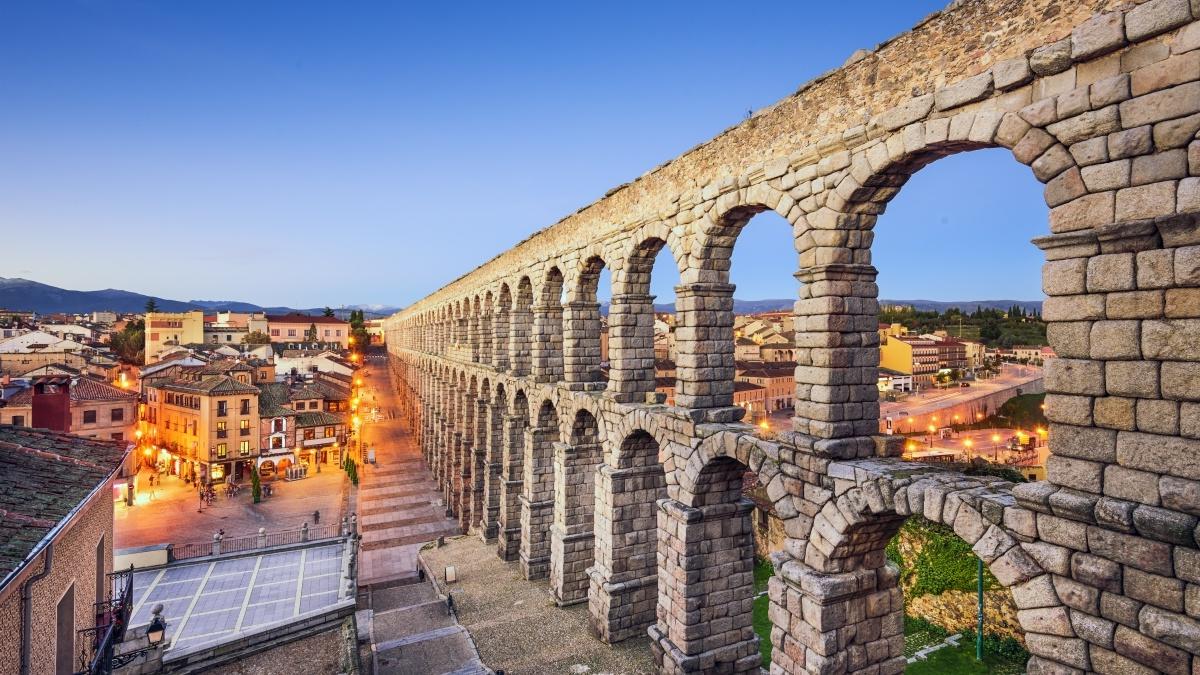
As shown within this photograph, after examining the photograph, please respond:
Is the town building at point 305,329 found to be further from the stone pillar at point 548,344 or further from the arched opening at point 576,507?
the arched opening at point 576,507

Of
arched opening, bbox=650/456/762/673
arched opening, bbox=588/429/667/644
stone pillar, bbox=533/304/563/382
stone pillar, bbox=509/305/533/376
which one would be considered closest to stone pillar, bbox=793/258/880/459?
arched opening, bbox=650/456/762/673

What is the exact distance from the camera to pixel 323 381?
5612 centimetres

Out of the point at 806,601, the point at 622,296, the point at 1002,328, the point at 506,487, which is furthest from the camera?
the point at 1002,328

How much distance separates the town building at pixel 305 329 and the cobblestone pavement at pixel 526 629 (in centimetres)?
10343

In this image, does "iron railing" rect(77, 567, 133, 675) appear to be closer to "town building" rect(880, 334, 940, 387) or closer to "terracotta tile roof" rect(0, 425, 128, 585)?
"terracotta tile roof" rect(0, 425, 128, 585)

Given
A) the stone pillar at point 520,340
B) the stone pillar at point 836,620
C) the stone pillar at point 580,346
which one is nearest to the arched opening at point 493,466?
the stone pillar at point 520,340

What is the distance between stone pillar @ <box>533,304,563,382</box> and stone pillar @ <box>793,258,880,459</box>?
12153 mm

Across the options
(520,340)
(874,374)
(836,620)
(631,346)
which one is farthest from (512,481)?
(874,374)

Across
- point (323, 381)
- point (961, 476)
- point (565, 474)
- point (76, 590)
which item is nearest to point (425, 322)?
point (323, 381)

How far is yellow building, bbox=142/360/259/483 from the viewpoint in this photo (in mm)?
41250

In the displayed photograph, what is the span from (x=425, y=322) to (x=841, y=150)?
47679 millimetres

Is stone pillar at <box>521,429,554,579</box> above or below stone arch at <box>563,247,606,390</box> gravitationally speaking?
below

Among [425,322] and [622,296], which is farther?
[425,322]

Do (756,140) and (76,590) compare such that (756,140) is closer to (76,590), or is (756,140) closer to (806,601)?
(806,601)
